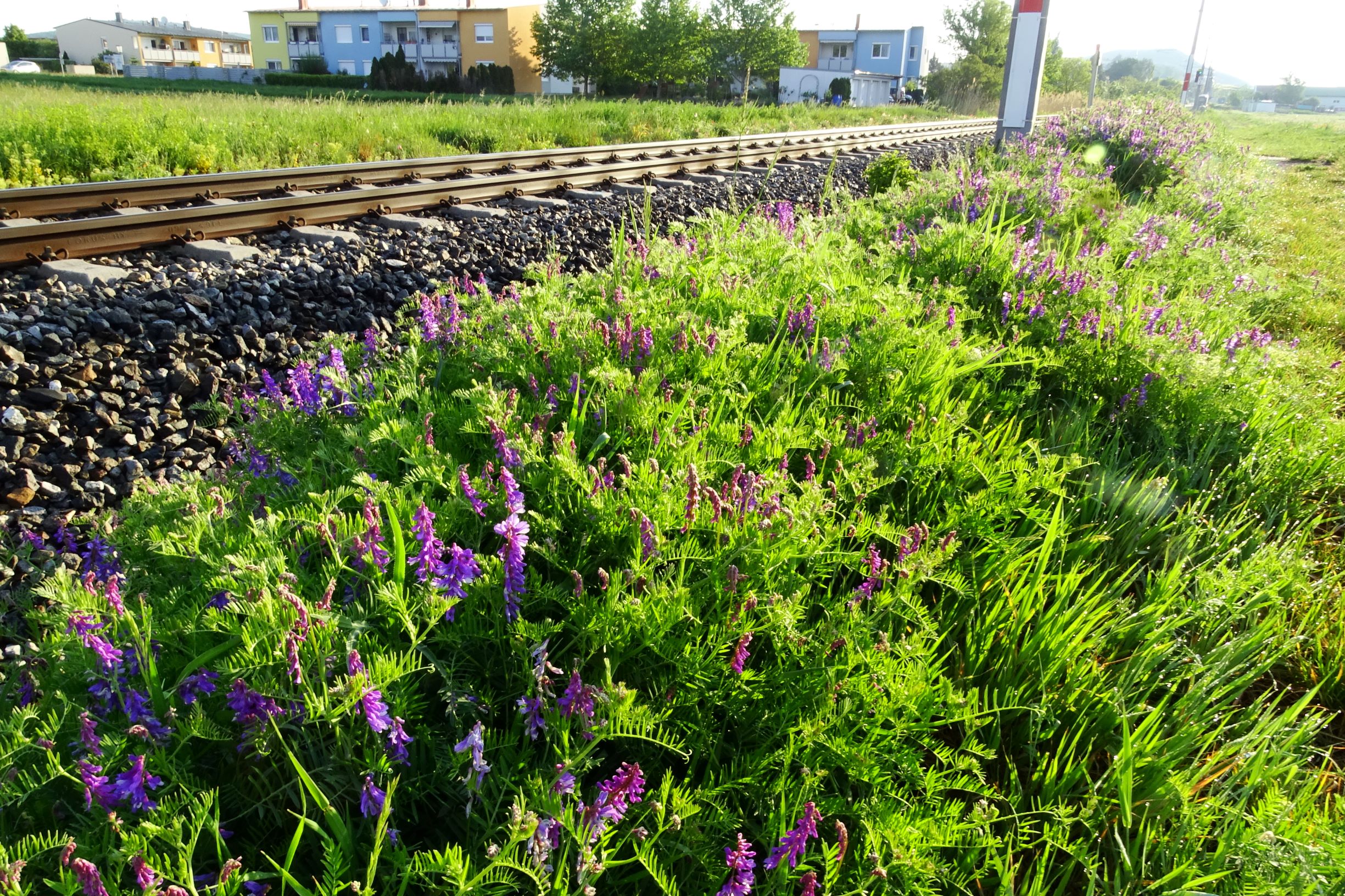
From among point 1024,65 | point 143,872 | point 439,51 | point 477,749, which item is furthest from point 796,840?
point 439,51

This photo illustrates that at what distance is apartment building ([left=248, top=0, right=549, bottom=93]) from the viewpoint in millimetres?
67938

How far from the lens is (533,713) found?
5.16 ft

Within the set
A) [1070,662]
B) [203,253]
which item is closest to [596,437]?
[1070,662]

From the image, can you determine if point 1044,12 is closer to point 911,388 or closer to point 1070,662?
point 911,388

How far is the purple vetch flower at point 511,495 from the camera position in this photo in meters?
1.81

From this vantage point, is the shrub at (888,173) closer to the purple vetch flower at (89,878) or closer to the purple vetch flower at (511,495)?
the purple vetch flower at (511,495)

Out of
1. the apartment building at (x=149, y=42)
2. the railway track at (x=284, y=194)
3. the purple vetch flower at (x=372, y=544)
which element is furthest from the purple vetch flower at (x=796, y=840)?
the apartment building at (x=149, y=42)

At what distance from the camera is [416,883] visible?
1.34 metres

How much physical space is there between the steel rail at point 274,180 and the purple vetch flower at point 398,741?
23.4 ft

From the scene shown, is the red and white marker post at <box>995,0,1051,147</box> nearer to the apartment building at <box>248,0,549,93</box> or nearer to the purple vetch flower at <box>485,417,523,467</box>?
the purple vetch flower at <box>485,417,523,467</box>

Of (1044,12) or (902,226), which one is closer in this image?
(902,226)

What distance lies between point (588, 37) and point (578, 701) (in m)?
63.6

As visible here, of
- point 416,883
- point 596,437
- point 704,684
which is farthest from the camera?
point 596,437

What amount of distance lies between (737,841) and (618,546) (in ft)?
2.44
